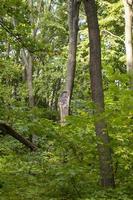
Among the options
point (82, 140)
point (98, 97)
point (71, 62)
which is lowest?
point (82, 140)

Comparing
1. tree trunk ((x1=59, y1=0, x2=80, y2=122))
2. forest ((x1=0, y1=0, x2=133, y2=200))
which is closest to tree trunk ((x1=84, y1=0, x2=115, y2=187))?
forest ((x1=0, y1=0, x2=133, y2=200))

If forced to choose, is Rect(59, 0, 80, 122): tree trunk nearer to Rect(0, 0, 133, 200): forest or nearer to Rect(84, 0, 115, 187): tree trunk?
Rect(0, 0, 133, 200): forest

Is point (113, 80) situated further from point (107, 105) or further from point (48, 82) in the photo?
point (48, 82)

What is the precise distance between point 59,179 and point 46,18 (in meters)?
20.2

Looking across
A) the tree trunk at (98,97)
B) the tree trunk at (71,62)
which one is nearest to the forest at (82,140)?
the tree trunk at (98,97)

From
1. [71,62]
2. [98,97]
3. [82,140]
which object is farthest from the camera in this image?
[71,62]

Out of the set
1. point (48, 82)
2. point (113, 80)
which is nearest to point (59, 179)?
point (113, 80)

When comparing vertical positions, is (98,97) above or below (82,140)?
above

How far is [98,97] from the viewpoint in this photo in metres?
8.70

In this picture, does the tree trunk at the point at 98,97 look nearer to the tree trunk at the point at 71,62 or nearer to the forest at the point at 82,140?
the forest at the point at 82,140

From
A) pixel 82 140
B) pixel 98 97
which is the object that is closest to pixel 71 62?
pixel 98 97

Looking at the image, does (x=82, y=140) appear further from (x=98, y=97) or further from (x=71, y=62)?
(x=71, y=62)

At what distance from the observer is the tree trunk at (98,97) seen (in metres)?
8.32

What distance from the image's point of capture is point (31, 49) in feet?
32.5
